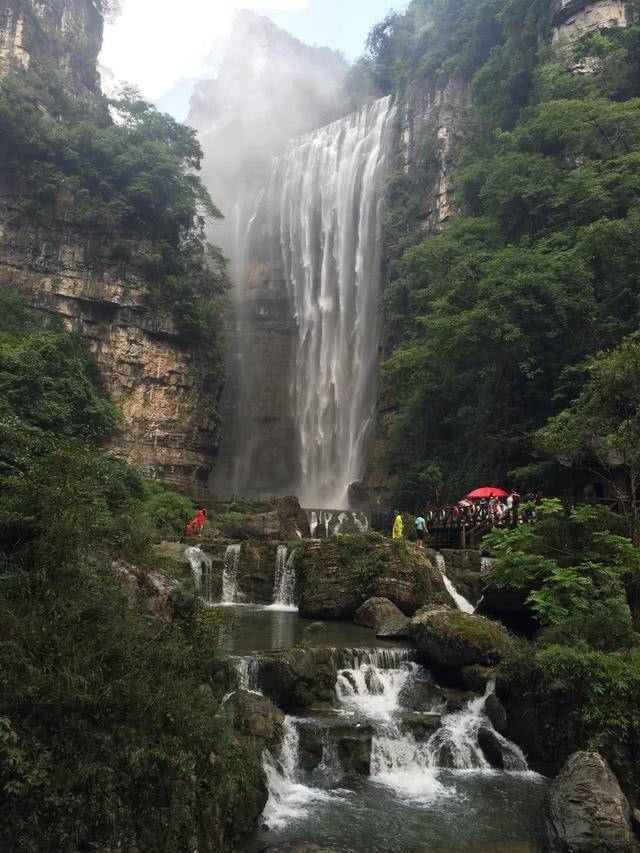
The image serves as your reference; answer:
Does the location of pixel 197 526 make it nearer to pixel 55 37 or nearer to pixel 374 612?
pixel 374 612

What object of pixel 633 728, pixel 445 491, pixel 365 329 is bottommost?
pixel 633 728

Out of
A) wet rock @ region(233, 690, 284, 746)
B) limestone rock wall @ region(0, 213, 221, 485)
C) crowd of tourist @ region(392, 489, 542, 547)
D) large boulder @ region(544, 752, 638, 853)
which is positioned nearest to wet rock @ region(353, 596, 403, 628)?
crowd of tourist @ region(392, 489, 542, 547)

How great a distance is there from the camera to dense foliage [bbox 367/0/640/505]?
1848 cm

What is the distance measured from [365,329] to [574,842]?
33.1 m

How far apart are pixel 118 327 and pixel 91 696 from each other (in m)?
28.8

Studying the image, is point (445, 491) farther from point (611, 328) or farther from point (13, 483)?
point (13, 483)

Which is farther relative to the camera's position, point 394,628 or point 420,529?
point 420,529

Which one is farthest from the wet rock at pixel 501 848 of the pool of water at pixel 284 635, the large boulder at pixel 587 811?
the pool of water at pixel 284 635

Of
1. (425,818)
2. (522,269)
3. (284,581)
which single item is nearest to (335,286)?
(522,269)

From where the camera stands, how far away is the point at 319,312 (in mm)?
40094

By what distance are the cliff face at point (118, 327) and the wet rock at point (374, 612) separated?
18.5 metres

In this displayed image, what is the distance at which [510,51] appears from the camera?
106ft

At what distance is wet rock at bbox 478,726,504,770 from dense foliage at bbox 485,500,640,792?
0.64 m

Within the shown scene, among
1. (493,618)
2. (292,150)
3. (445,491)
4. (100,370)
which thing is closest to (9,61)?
(100,370)
